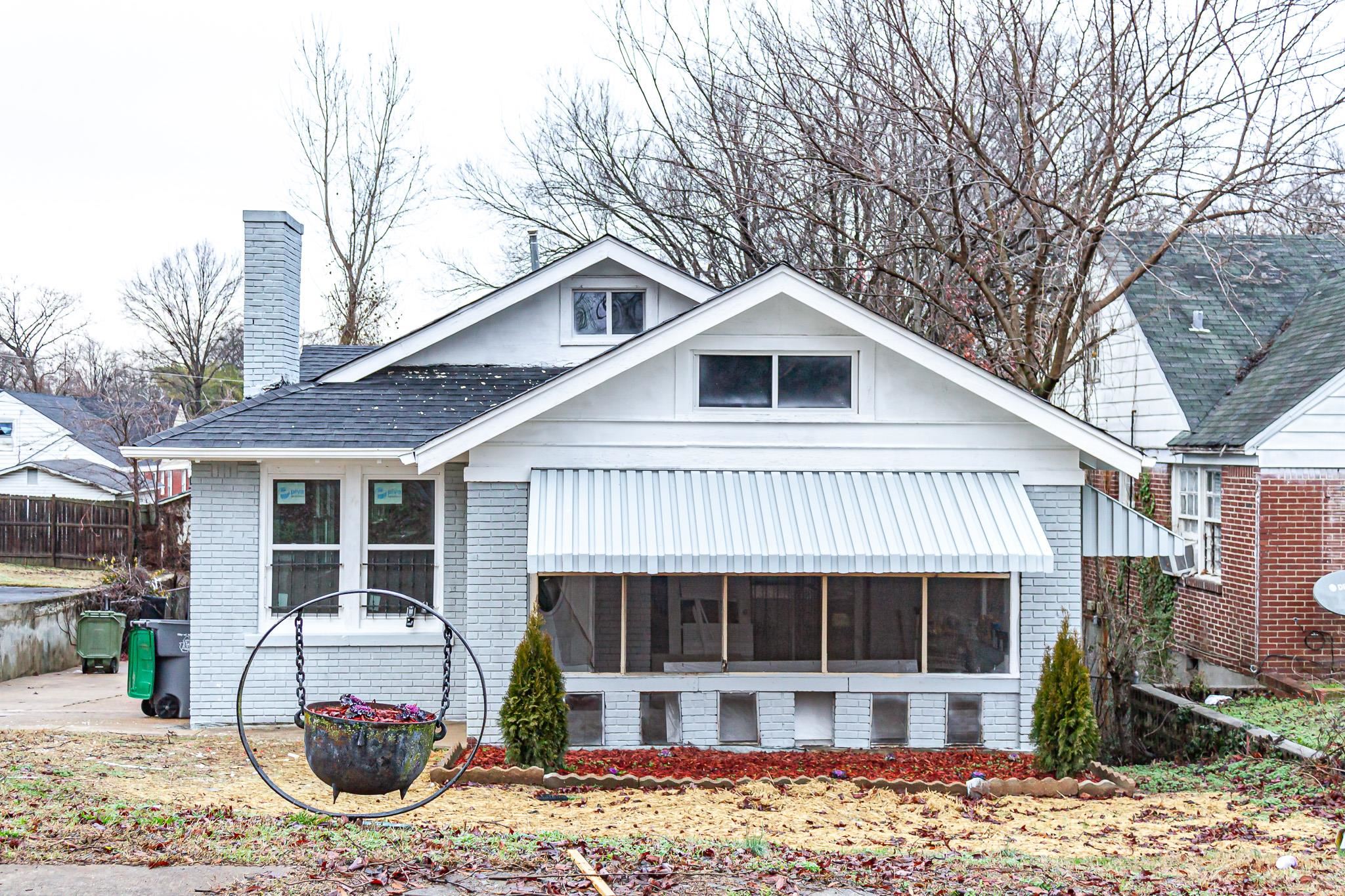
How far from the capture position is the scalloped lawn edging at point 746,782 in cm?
1027

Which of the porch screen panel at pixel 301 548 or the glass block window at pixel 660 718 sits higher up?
the porch screen panel at pixel 301 548

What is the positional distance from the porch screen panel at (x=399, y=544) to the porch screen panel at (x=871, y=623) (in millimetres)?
4602

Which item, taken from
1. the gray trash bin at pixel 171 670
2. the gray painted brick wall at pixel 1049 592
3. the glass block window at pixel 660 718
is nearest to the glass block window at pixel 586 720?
the glass block window at pixel 660 718

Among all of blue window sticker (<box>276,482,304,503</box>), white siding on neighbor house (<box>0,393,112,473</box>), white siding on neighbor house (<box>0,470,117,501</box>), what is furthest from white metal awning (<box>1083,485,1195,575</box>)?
white siding on neighbor house (<box>0,393,112,473</box>)

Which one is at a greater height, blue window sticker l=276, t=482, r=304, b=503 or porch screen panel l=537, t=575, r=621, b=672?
blue window sticker l=276, t=482, r=304, b=503

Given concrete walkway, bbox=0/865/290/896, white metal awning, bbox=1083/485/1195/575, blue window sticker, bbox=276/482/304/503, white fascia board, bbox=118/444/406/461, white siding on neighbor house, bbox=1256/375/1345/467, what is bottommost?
concrete walkway, bbox=0/865/290/896

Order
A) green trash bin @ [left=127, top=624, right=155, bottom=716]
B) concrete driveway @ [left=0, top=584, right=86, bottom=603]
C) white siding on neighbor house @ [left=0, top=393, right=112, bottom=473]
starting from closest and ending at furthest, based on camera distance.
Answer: green trash bin @ [left=127, top=624, right=155, bottom=716] < concrete driveway @ [left=0, top=584, right=86, bottom=603] < white siding on neighbor house @ [left=0, top=393, right=112, bottom=473]

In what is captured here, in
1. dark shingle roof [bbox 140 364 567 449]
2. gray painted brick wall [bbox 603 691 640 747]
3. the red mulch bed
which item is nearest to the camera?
the red mulch bed

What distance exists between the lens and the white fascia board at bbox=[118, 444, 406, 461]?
12.1 metres

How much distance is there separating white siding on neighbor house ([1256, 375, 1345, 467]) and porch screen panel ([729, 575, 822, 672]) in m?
7.32

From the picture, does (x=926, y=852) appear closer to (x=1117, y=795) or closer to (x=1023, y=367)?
(x=1117, y=795)

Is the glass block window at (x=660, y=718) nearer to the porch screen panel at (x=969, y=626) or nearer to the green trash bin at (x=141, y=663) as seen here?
the porch screen panel at (x=969, y=626)

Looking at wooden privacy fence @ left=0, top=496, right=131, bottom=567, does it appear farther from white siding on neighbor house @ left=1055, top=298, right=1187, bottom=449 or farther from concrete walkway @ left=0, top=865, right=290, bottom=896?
concrete walkway @ left=0, top=865, right=290, bottom=896

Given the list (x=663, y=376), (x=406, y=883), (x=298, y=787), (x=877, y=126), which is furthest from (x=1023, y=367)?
(x=406, y=883)
